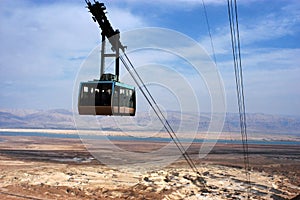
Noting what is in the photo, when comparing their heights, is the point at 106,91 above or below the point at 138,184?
above

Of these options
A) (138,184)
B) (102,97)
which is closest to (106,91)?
(102,97)

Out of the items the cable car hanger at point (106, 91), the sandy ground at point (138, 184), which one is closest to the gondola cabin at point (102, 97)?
the cable car hanger at point (106, 91)

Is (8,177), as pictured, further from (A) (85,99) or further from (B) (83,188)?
(A) (85,99)

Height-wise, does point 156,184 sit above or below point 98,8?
below

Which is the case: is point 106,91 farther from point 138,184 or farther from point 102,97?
point 138,184

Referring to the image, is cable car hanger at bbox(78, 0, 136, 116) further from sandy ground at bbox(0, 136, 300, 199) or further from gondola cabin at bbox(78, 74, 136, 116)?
sandy ground at bbox(0, 136, 300, 199)

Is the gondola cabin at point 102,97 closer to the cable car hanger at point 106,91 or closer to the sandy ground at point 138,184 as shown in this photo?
the cable car hanger at point 106,91

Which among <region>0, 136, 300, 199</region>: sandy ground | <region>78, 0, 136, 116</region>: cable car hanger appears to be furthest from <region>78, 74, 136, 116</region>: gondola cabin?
<region>0, 136, 300, 199</region>: sandy ground

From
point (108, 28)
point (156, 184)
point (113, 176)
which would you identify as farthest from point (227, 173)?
point (108, 28)
